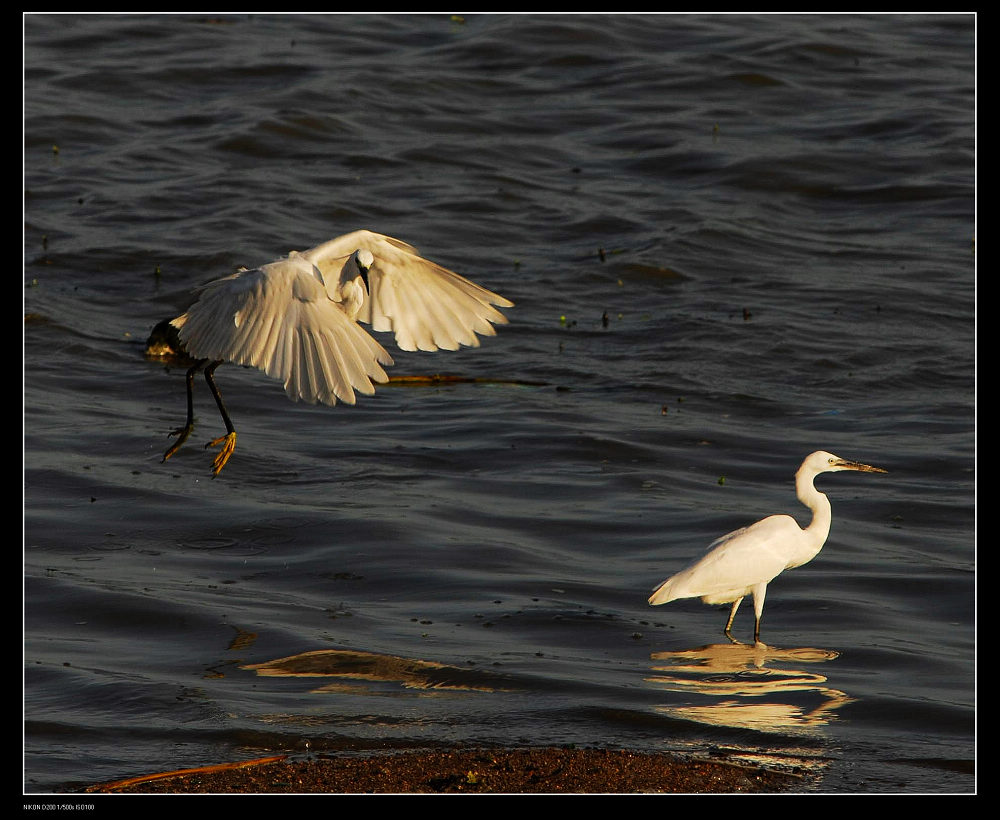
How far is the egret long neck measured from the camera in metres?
8.34

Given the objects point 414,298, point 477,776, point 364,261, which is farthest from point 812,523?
point 477,776

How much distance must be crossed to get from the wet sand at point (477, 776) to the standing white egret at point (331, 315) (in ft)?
4.69

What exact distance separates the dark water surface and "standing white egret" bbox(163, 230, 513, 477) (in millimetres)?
1460

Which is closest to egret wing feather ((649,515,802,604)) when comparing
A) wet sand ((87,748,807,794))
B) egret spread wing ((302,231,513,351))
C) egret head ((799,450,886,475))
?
egret head ((799,450,886,475))

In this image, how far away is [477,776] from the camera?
507cm

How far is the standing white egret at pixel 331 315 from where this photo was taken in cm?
596

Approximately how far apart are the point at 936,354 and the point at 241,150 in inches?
384

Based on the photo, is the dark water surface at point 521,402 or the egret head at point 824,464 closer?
the dark water surface at point 521,402

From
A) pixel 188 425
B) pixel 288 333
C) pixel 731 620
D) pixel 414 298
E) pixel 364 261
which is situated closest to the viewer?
pixel 288 333

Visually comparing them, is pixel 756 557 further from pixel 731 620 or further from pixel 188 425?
pixel 188 425

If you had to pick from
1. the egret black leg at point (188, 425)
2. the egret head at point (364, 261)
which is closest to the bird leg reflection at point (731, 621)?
Answer: the egret head at point (364, 261)

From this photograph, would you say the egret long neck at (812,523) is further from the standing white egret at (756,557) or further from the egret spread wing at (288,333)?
the egret spread wing at (288,333)

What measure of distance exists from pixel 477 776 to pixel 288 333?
2181 millimetres

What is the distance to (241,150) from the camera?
1886cm
